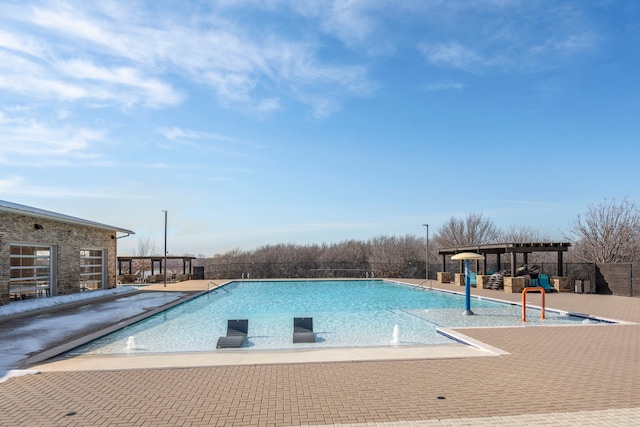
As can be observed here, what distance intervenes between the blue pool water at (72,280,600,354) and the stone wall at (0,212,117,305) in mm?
4464

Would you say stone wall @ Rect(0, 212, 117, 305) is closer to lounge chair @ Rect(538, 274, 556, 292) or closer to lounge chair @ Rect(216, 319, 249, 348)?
lounge chair @ Rect(216, 319, 249, 348)

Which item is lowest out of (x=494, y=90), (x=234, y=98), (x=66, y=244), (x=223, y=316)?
(x=223, y=316)

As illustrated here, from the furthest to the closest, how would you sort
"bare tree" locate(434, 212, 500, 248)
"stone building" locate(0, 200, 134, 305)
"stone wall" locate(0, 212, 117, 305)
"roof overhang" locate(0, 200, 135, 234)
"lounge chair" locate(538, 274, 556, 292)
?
"bare tree" locate(434, 212, 500, 248) < "lounge chair" locate(538, 274, 556, 292) < "stone building" locate(0, 200, 134, 305) < "stone wall" locate(0, 212, 117, 305) < "roof overhang" locate(0, 200, 135, 234)

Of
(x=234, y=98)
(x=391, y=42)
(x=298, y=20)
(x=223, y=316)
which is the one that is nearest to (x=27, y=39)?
(x=234, y=98)

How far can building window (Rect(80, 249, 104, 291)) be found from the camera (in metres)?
17.8

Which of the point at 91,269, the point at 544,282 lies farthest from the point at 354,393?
the point at 91,269

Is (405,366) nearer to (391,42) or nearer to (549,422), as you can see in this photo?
(549,422)

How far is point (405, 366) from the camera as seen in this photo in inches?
233

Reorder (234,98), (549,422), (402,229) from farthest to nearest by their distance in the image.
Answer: (402,229) → (234,98) → (549,422)

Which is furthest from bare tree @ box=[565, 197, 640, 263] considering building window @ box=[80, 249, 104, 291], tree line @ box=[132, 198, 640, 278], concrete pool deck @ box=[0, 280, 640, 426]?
building window @ box=[80, 249, 104, 291]

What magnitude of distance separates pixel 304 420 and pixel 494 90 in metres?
15.1

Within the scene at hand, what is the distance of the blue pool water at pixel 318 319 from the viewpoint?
8.60 metres

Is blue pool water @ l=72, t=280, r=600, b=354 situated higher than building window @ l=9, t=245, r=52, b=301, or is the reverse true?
building window @ l=9, t=245, r=52, b=301

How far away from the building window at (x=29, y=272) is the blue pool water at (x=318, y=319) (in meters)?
4.57
